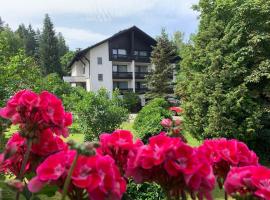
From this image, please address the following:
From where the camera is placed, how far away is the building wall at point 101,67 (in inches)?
1867

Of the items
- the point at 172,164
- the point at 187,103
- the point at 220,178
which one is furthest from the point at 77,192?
the point at 187,103

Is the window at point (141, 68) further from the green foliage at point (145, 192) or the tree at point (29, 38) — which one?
the tree at point (29, 38)

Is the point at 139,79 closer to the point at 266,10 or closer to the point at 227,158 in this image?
the point at 266,10

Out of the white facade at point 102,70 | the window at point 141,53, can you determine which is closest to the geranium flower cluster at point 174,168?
the white facade at point 102,70

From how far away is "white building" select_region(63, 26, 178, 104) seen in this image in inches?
1868

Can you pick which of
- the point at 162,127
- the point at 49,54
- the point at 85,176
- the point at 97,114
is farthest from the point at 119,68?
the point at 85,176

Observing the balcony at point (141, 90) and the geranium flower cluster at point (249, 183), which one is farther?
the balcony at point (141, 90)

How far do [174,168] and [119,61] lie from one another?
158 feet

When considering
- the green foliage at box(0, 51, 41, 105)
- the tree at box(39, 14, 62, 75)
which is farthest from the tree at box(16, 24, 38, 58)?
the green foliage at box(0, 51, 41, 105)

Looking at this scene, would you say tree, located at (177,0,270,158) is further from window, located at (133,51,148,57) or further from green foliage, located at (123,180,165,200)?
window, located at (133,51,148,57)

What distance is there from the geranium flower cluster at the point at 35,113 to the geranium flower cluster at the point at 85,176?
0.83 feet

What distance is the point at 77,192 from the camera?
1296 millimetres

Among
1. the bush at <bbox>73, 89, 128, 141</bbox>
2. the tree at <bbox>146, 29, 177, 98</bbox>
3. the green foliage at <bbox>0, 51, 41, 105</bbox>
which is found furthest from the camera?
the tree at <bbox>146, 29, 177, 98</bbox>

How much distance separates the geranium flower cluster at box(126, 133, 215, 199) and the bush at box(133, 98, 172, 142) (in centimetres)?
1090
